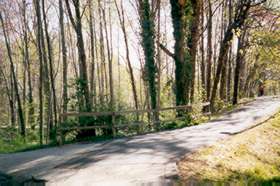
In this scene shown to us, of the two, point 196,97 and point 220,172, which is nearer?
point 220,172

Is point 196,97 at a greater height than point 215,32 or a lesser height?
lesser

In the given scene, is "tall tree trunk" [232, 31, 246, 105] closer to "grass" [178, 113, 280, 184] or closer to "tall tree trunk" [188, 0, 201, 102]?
"tall tree trunk" [188, 0, 201, 102]

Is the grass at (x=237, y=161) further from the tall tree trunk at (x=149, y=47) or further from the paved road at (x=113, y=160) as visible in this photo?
the tall tree trunk at (x=149, y=47)

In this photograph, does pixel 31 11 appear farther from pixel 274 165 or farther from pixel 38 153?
pixel 274 165

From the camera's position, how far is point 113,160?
1030 centimetres

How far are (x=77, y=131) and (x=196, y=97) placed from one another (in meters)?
6.65

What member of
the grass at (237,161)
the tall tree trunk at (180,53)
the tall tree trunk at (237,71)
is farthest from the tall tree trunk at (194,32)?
the tall tree trunk at (237,71)

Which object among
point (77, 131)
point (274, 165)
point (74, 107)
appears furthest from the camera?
point (74, 107)

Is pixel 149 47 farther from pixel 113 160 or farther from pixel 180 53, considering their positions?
pixel 113 160

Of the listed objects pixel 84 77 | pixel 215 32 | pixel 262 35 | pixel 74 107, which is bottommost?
pixel 74 107

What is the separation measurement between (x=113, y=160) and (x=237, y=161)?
3.63m

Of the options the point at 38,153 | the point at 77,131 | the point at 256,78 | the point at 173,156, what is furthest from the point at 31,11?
the point at 256,78

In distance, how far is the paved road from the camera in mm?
8552

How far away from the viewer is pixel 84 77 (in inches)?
670
